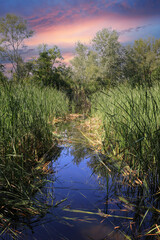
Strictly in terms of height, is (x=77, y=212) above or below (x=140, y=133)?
below

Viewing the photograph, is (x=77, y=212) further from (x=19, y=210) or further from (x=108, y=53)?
(x=108, y=53)

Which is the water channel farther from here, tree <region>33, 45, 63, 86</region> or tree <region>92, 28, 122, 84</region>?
tree <region>92, 28, 122, 84</region>

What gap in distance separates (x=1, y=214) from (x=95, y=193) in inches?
35.3

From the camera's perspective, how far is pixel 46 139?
311 cm

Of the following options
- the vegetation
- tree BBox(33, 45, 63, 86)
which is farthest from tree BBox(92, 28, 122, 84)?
tree BBox(33, 45, 63, 86)

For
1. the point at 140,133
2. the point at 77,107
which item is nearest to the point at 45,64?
the point at 77,107

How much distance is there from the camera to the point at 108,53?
1978 cm

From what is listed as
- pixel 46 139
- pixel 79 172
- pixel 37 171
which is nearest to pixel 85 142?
pixel 46 139

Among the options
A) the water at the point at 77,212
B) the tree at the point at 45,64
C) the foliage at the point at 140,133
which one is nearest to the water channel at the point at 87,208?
the water at the point at 77,212

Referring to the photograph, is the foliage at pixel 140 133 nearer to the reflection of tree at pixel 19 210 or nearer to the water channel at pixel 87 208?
the water channel at pixel 87 208

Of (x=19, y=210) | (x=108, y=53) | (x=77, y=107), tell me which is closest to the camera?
(x=19, y=210)

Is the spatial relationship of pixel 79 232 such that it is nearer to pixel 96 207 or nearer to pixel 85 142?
pixel 96 207

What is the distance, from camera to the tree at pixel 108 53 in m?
19.4

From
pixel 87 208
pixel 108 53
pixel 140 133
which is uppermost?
pixel 108 53
